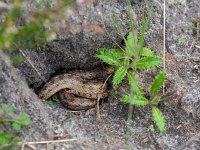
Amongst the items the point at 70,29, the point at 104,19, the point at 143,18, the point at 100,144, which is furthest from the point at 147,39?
the point at 100,144

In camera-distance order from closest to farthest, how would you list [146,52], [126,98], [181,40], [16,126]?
[16,126] → [126,98] → [146,52] → [181,40]

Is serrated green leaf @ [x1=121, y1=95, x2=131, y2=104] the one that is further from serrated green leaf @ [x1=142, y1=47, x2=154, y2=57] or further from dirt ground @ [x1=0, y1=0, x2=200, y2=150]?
serrated green leaf @ [x1=142, y1=47, x2=154, y2=57]

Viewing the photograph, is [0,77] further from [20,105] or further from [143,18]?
[143,18]

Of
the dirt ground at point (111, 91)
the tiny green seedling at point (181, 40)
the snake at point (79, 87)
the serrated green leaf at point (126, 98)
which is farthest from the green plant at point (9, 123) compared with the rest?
the tiny green seedling at point (181, 40)

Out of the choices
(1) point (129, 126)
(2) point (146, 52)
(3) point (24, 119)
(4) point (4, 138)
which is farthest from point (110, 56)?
(4) point (4, 138)

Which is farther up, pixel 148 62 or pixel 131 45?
pixel 131 45

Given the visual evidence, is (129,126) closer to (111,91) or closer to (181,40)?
(111,91)
